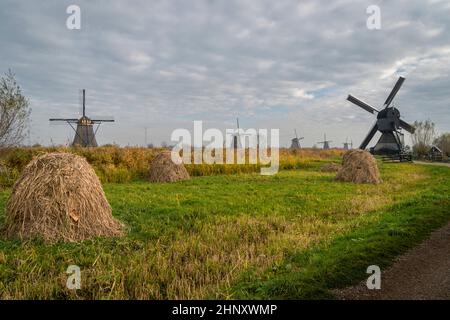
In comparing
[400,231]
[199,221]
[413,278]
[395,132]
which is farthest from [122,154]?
[395,132]

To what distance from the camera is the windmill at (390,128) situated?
55125 mm

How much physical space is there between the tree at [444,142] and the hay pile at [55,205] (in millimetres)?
65129

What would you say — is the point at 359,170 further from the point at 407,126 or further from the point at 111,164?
the point at 407,126

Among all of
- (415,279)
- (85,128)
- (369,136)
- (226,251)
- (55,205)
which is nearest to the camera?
(415,279)

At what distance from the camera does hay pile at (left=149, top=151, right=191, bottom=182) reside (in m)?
22.2

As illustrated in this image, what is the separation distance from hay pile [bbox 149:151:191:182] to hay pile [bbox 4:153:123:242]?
13031mm

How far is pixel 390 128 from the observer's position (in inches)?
2170

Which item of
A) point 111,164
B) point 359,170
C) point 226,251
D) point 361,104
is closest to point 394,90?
point 361,104

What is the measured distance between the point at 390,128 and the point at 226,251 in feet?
179

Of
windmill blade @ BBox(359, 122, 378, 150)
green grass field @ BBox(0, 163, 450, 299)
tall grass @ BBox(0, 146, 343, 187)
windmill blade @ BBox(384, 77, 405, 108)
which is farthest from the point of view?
windmill blade @ BBox(359, 122, 378, 150)

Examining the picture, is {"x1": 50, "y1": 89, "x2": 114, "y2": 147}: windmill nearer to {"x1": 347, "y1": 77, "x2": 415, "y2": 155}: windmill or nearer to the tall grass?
the tall grass

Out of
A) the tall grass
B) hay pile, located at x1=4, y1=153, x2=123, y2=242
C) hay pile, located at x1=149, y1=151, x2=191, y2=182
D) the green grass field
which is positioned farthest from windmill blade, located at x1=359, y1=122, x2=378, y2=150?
hay pile, located at x1=4, y1=153, x2=123, y2=242

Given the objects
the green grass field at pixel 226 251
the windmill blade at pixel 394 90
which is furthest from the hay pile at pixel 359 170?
the windmill blade at pixel 394 90
